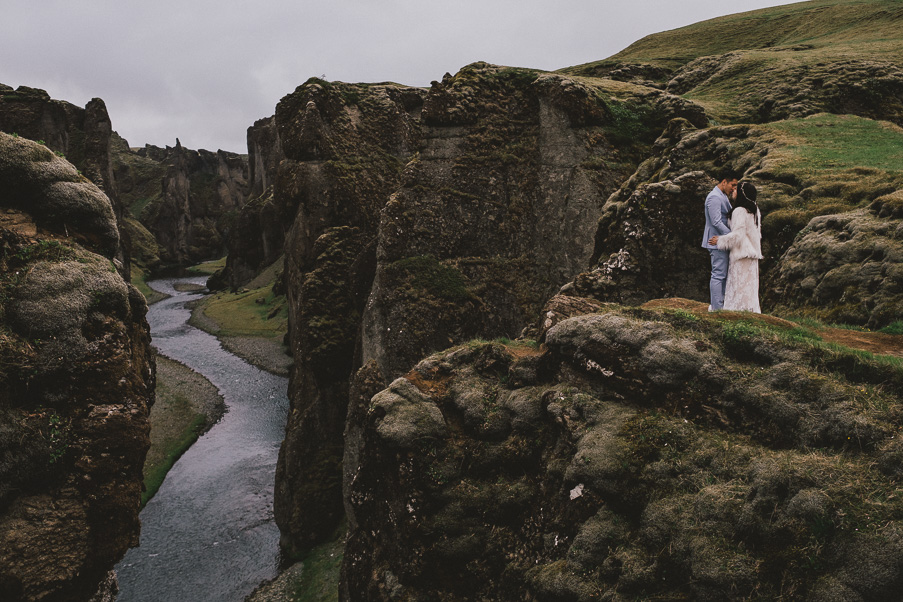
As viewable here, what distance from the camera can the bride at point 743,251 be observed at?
41.6 ft

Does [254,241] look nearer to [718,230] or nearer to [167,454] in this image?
[167,454]

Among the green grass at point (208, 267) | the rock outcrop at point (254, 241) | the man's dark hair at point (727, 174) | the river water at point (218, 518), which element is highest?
the man's dark hair at point (727, 174)

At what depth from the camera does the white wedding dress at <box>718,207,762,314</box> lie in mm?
12672

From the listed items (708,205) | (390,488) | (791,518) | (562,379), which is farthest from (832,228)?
(390,488)

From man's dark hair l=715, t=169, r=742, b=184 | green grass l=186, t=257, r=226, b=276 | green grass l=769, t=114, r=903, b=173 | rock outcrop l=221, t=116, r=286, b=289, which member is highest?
green grass l=769, t=114, r=903, b=173

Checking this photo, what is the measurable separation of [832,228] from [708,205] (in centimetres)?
360

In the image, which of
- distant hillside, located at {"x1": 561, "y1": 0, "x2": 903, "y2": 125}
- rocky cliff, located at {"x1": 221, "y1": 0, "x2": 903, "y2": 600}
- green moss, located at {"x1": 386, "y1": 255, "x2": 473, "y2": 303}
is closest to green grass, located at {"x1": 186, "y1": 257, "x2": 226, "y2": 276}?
→ rocky cliff, located at {"x1": 221, "y1": 0, "x2": 903, "y2": 600}

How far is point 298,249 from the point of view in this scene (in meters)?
35.5

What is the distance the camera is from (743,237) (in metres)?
12.8

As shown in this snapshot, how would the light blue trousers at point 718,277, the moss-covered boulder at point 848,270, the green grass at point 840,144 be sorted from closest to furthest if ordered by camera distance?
the moss-covered boulder at point 848,270
the light blue trousers at point 718,277
the green grass at point 840,144

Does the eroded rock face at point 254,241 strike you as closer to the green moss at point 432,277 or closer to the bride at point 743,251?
the green moss at point 432,277

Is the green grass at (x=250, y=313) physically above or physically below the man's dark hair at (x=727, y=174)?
below

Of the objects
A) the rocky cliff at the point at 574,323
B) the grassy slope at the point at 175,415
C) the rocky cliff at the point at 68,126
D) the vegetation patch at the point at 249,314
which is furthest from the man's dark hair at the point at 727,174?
the rocky cliff at the point at 68,126

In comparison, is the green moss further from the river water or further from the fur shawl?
the river water
